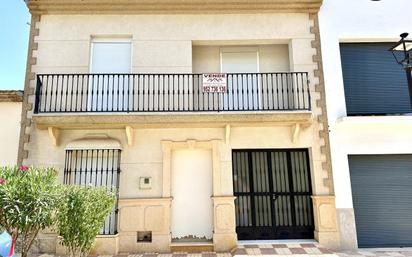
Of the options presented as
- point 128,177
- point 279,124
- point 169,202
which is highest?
point 279,124

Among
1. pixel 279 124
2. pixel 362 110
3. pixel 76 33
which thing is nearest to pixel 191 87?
pixel 279 124

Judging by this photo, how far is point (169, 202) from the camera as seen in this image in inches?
279

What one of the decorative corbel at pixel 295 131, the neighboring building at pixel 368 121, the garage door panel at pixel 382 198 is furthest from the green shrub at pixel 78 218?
the garage door panel at pixel 382 198

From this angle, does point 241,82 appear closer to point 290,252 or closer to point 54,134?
point 290,252

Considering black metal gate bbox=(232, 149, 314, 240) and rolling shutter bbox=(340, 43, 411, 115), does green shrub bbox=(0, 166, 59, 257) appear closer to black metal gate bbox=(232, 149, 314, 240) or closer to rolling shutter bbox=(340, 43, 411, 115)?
black metal gate bbox=(232, 149, 314, 240)

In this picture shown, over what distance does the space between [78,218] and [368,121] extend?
23.5 ft

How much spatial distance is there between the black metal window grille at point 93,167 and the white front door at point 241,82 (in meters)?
3.50

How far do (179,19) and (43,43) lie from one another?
3909 mm

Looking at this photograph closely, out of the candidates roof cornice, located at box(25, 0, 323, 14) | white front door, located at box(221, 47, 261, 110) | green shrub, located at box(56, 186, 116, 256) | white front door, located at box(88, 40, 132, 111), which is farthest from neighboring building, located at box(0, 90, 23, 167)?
white front door, located at box(221, 47, 261, 110)

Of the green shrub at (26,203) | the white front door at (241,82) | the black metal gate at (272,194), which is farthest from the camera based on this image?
the white front door at (241,82)

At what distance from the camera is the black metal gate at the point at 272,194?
7414 mm

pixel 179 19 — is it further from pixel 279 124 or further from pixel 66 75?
pixel 279 124

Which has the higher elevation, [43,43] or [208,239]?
[43,43]

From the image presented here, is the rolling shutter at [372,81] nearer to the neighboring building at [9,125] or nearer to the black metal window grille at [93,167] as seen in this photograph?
the black metal window grille at [93,167]
